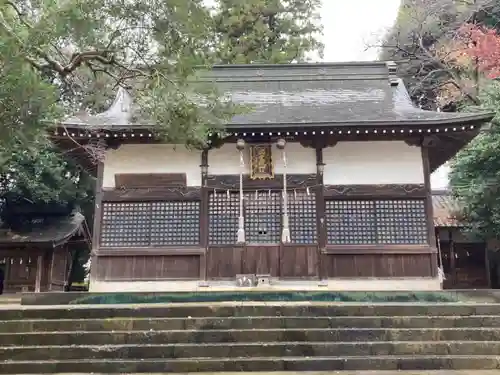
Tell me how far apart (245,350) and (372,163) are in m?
7.42

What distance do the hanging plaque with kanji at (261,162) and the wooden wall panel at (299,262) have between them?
1.96 meters

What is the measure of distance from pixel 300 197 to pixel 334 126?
204 cm

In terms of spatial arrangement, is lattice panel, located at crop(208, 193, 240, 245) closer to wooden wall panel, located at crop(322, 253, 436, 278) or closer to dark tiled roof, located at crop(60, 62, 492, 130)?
dark tiled roof, located at crop(60, 62, 492, 130)

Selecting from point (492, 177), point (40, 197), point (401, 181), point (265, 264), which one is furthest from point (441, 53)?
point (40, 197)

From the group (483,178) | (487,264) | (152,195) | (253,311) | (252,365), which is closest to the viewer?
(252,365)

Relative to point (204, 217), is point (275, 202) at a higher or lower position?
higher

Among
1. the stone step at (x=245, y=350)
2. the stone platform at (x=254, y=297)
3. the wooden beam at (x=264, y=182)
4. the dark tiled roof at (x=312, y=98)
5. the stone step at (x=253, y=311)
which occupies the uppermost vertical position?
the dark tiled roof at (x=312, y=98)

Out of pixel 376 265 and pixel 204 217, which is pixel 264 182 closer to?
pixel 204 217

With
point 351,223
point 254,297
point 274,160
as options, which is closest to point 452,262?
point 351,223

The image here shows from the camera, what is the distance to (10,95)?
652 centimetres

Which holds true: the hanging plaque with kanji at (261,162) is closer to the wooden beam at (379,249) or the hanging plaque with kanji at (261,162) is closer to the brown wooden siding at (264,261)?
the brown wooden siding at (264,261)

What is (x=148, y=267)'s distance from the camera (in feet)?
40.0

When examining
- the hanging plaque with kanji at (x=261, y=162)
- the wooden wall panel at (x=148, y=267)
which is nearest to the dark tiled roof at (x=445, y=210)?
the hanging plaque with kanji at (x=261, y=162)

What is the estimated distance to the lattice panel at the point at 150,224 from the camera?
12359mm
